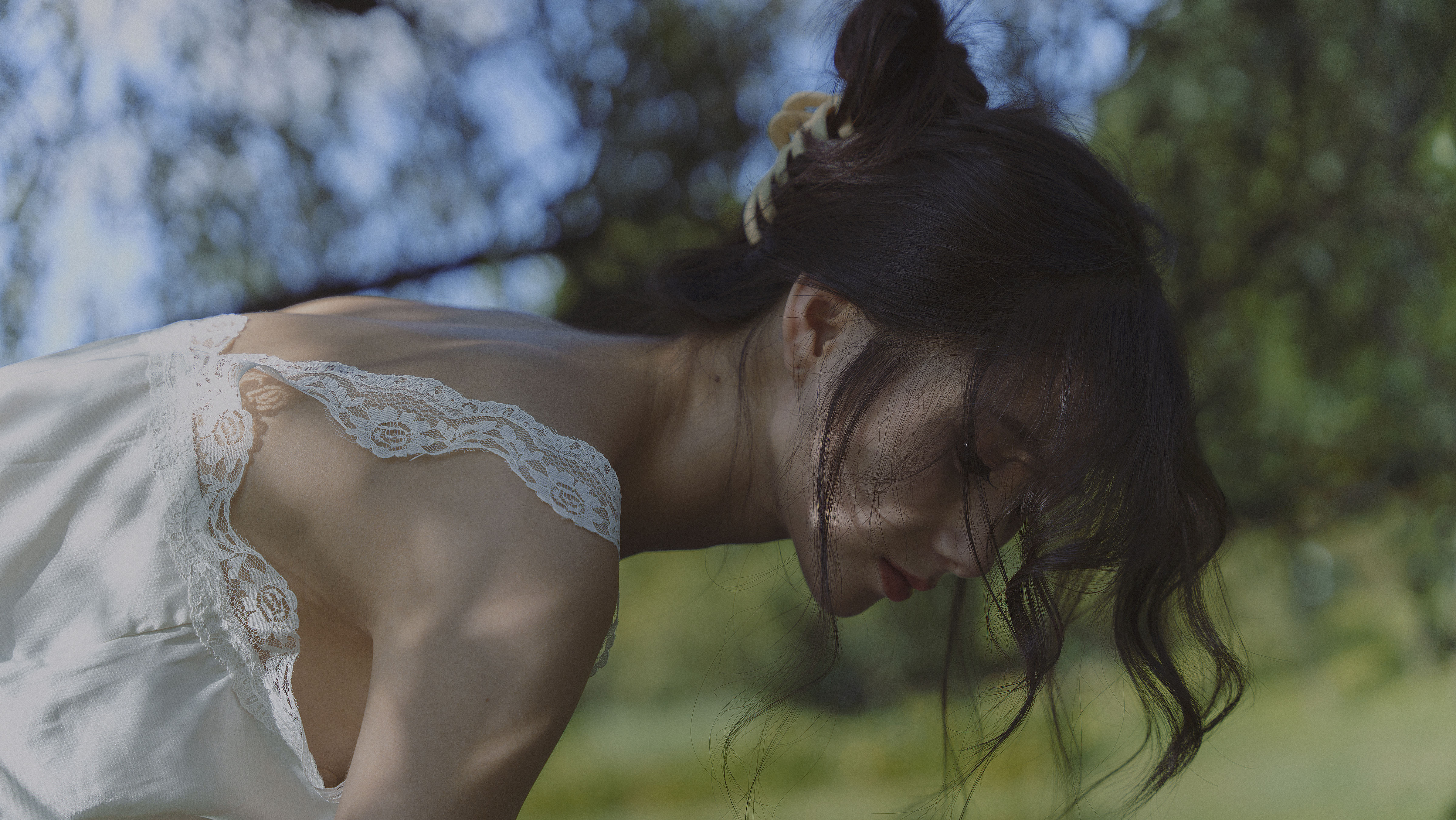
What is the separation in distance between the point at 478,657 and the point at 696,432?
45cm

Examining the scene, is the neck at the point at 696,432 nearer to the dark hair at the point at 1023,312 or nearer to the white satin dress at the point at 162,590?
the dark hair at the point at 1023,312

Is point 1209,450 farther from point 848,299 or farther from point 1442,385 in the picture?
point 848,299

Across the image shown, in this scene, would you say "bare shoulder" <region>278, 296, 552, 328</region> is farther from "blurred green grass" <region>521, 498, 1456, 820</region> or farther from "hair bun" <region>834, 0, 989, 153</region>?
"blurred green grass" <region>521, 498, 1456, 820</region>

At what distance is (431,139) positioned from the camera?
7.42 ft

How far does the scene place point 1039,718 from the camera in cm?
277

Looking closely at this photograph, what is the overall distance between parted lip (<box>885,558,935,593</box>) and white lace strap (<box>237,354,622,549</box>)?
1.29 feet

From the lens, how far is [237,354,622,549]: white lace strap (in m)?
0.76

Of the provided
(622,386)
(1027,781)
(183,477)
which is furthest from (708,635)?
(183,477)

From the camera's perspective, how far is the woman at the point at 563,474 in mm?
724

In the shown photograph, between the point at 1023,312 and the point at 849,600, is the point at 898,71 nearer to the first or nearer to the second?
the point at 1023,312

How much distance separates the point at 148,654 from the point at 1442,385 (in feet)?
8.18

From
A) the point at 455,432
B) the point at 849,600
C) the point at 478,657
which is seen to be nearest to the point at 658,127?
the point at 849,600

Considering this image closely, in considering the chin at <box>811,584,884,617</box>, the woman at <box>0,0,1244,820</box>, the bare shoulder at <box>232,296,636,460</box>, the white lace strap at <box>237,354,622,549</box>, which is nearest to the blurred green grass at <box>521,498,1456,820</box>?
the chin at <box>811,584,884,617</box>

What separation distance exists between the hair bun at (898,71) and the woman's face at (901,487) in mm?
242
